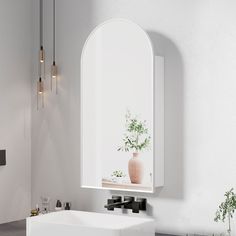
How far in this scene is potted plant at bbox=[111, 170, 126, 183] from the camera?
112 inches

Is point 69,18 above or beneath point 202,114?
above

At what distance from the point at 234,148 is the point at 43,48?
1.28 metres

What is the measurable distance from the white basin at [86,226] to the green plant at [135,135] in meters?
0.34

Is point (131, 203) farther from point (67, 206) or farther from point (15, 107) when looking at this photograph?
point (15, 107)

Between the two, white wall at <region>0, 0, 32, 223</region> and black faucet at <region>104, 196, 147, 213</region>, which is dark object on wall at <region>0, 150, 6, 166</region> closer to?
white wall at <region>0, 0, 32, 223</region>

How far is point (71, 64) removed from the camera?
315cm

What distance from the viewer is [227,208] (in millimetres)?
2484

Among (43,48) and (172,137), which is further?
(43,48)

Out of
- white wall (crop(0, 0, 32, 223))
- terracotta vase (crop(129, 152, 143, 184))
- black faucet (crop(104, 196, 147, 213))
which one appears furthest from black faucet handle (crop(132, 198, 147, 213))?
white wall (crop(0, 0, 32, 223))

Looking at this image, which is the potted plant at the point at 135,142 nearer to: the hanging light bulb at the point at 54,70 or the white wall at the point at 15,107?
the hanging light bulb at the point at 54,70

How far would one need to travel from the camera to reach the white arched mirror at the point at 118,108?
278 cm

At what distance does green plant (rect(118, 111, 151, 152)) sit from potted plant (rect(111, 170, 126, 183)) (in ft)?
0.38

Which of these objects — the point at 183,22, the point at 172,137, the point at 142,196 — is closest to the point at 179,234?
the point at 142,196

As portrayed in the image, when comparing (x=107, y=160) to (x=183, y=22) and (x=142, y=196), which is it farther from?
(x=183, y=22)
